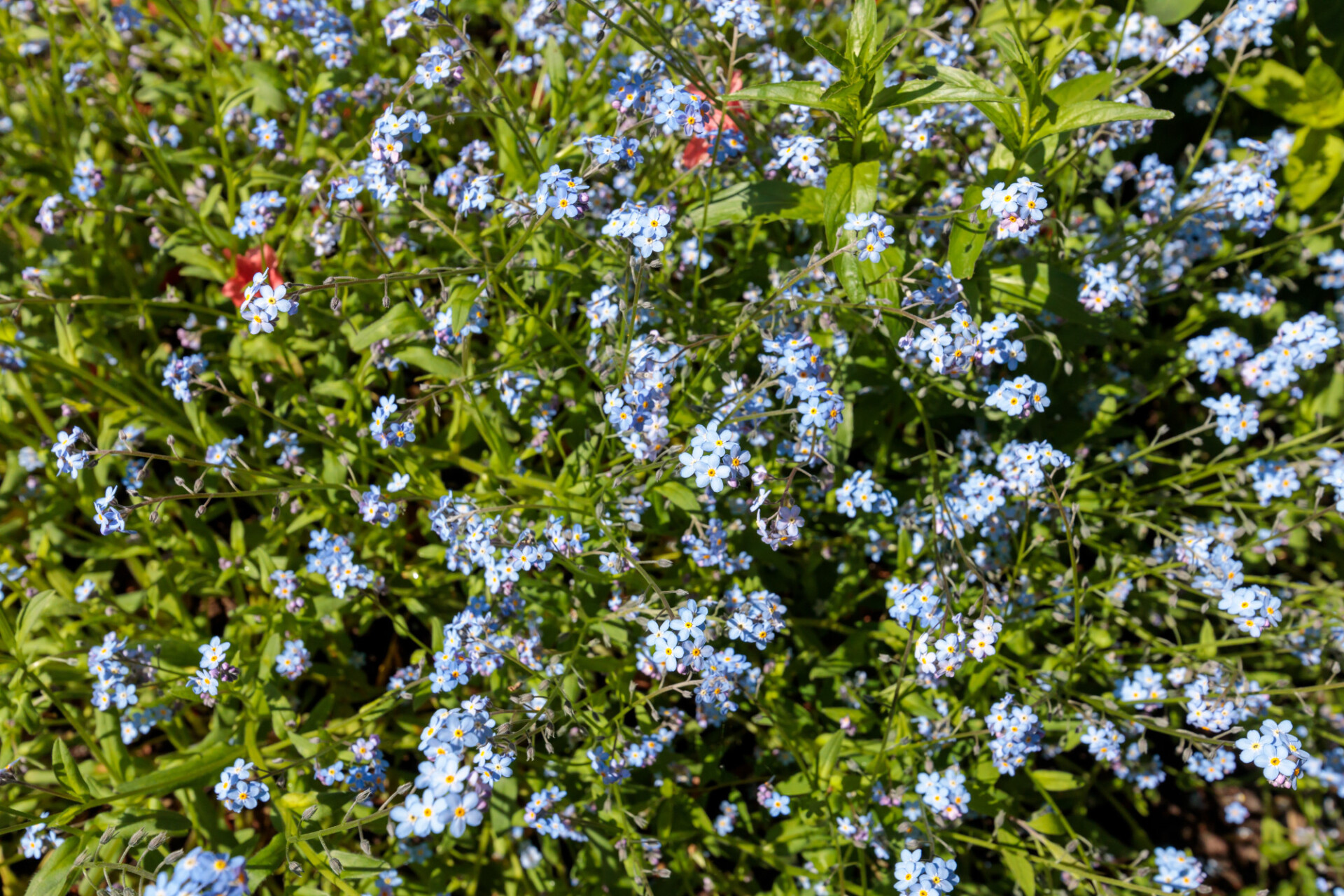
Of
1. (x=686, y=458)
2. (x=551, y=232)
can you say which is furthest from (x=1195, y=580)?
(x=551, y=232)

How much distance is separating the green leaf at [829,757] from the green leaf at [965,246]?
181 centimetres

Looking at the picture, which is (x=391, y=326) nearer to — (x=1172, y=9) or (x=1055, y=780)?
(x=1055, y=780)

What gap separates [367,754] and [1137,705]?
10.6 feet

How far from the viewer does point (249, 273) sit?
4500 mm

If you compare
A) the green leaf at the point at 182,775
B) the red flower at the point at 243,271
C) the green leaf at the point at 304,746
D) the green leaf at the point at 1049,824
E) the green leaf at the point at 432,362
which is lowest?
the green leaf at the point at 1049,824

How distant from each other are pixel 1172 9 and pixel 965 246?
2550 mm

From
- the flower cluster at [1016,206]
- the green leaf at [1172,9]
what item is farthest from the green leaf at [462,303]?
the green leaf at [1172,9]

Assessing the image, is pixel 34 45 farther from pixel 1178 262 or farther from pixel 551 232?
pixel 1178 262

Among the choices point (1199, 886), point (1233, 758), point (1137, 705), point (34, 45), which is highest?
point (34, 45)

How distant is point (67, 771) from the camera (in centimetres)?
331

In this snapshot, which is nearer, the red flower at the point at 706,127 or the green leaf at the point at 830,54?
the green leaf at the point at 830,54

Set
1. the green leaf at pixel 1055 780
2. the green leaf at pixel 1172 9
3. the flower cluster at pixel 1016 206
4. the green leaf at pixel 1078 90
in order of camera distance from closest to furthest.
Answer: the flower cluster at pixel 1016 206
the green leaf at pixel 1078 90
the green leaf at pixel 1055 780
the green leaf at pixel 1172 9

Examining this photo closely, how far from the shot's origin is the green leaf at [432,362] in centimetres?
373

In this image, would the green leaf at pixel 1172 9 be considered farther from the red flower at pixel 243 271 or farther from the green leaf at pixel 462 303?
the red flower at pixel 243 271
